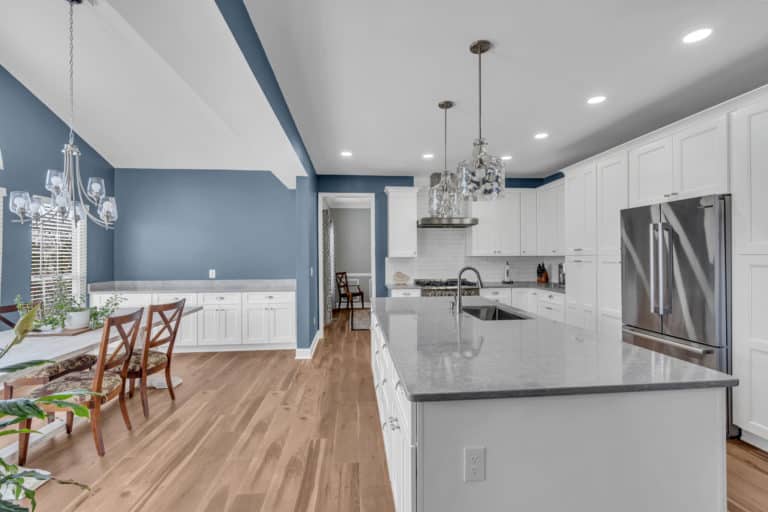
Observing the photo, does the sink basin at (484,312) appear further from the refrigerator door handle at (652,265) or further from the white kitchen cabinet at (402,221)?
the white kitchen cabinet at (402,221)

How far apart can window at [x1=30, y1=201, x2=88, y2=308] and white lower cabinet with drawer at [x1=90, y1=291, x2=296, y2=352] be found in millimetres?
351

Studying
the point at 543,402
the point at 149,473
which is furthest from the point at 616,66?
the point at 149,473

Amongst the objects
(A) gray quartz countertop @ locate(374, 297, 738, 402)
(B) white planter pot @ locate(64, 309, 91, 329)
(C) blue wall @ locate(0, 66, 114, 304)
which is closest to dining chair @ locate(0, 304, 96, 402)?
(B) white planter pot @ locate(64, 309, 91, 329)

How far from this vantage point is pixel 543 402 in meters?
1.25

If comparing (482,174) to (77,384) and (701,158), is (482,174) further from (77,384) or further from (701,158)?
(77,384)

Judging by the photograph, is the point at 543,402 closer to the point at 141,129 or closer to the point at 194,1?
the point at 194,1

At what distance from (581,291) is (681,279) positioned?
130cm

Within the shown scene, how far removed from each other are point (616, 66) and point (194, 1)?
2505mm

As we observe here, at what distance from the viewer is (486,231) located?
548 centimetres

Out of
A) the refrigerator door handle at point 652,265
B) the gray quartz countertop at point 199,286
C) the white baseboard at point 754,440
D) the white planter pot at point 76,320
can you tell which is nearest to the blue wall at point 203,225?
the gray quartz countertop at point 199,286

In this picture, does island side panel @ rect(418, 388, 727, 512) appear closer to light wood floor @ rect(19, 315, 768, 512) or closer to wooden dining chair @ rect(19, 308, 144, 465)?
light wood floor @ rect(19, 315, 768, 512)

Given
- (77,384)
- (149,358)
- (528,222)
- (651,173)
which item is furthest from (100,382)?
(528,222)

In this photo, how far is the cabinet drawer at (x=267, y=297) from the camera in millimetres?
4855

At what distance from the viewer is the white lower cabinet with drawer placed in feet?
15.6
